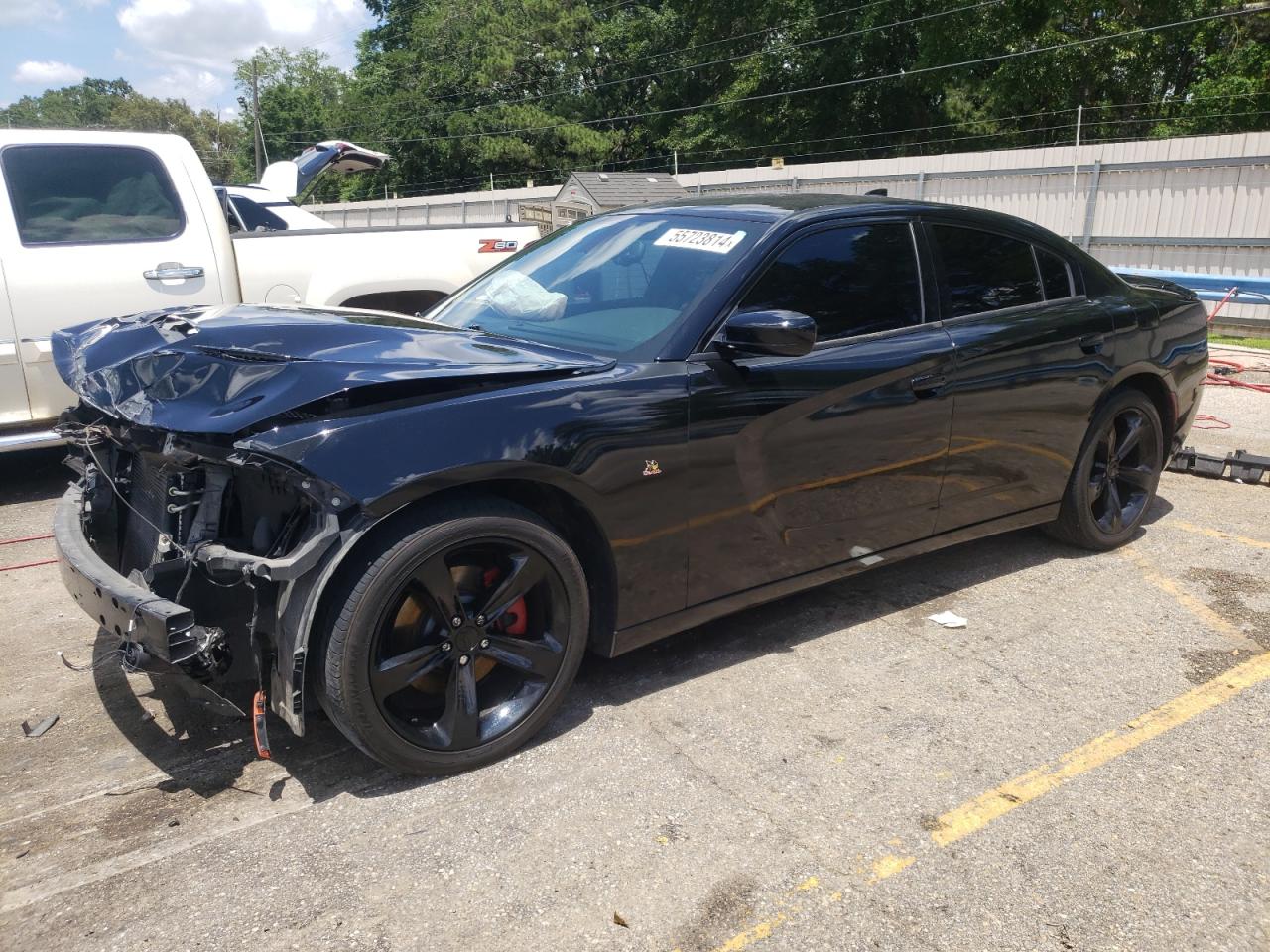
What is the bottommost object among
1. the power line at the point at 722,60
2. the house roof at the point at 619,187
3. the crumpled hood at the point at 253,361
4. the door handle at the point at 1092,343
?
the door handle at the point at 1092,343

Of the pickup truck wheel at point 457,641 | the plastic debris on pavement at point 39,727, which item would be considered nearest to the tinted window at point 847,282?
the pickup truck wheel at point 457,641

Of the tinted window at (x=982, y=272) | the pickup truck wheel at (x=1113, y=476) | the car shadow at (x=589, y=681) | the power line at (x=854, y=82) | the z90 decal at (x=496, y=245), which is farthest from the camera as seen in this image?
the power line at (x=854, y=82)

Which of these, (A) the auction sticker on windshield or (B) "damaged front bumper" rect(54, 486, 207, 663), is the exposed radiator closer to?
(B) "damaged front bumper" rect(54, 486, 207, 663)

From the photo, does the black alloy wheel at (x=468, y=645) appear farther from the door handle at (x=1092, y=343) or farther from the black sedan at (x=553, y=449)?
the door handle at (x=1092, y=343)

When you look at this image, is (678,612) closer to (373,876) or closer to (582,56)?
(373,876)

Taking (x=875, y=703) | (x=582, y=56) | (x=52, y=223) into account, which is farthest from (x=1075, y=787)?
(x=582, y=56)

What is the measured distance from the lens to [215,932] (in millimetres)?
2348

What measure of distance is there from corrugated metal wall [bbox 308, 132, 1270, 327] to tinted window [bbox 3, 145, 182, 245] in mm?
7075

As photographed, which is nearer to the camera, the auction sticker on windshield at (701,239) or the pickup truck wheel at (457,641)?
the pickup truck wheel at (457,641)

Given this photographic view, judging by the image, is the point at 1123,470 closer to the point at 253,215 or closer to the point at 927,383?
the point at 927,383

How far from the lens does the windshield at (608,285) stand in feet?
11.5

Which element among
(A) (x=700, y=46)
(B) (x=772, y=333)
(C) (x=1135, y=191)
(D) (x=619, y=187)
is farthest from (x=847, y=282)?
(A) (x=700, y=46)

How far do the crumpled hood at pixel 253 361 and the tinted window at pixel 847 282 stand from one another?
0.80 m

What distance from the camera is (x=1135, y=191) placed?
15.3 metres
